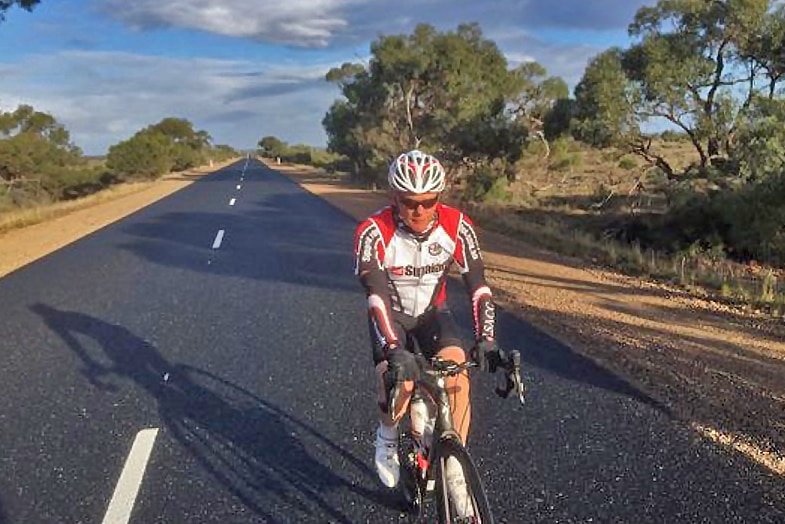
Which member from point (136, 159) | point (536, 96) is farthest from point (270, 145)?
point (536, 96)

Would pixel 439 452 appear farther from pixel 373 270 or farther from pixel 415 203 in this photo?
pixel 415 203

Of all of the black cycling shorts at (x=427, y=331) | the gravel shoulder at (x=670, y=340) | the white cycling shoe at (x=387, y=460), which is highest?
the black cycling shorts at (x=427, y=331)

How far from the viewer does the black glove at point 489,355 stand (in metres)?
3.34

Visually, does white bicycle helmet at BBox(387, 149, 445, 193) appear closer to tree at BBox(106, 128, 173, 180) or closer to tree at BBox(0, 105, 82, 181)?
tree at BBox(0, 105, 82, 181)

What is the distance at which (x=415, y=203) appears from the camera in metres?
3.69

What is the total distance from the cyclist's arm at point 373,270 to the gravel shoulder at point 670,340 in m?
2.56

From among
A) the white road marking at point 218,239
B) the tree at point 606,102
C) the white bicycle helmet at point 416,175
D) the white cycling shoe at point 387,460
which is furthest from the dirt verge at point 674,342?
the tree at point 606,102

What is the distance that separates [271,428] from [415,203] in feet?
7.60

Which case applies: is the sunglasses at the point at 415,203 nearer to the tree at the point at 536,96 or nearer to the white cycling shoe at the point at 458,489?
the white cycling shoe at the point at 458,489

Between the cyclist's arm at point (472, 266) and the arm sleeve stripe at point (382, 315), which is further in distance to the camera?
the cyclist's arm at point (472, 266)

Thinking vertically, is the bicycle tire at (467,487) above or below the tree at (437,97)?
below

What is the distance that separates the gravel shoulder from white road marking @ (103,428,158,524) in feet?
11.8

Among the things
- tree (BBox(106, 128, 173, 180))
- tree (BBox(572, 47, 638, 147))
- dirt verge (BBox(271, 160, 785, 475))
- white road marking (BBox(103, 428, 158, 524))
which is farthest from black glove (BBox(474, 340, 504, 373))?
tree (BBox(106, 128, 173, 180))

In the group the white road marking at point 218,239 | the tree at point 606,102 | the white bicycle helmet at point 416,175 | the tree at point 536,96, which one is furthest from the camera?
the tree at point 536,96
